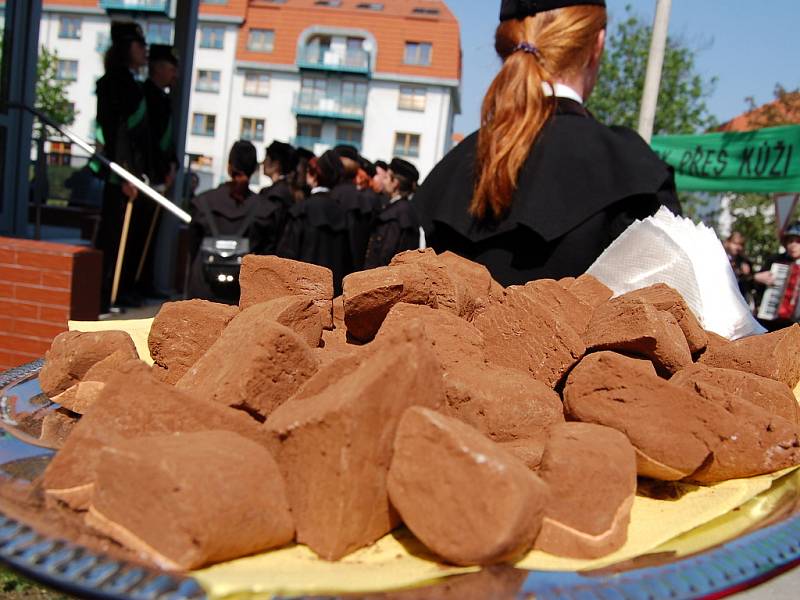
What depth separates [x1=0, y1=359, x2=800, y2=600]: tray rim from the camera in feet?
2.73

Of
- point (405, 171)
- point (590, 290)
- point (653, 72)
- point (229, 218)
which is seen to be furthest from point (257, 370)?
point (653, 72)

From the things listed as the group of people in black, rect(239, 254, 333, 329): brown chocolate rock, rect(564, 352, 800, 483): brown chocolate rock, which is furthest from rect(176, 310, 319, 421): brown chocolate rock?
the group of people in black

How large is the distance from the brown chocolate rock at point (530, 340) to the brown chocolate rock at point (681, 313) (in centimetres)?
22

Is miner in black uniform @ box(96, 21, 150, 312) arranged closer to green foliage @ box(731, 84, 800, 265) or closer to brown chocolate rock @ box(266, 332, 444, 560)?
brown chocolate rock @ box(266, 332, 444, 560)

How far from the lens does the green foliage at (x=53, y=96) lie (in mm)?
32688

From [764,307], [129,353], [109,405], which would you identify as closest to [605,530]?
[109,405]

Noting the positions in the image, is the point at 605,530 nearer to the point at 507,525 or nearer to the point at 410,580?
the point at 507,525

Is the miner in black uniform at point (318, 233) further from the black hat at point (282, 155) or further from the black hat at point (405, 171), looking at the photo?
the black hat at point (405, 171)

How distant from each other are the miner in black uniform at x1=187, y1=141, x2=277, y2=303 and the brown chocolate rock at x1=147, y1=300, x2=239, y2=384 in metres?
3.90

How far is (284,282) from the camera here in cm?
180

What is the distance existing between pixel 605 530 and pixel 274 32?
48106mm

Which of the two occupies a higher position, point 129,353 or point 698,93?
point 698,93

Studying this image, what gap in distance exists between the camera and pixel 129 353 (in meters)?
1.57

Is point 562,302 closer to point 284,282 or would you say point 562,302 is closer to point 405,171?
point 284,282
